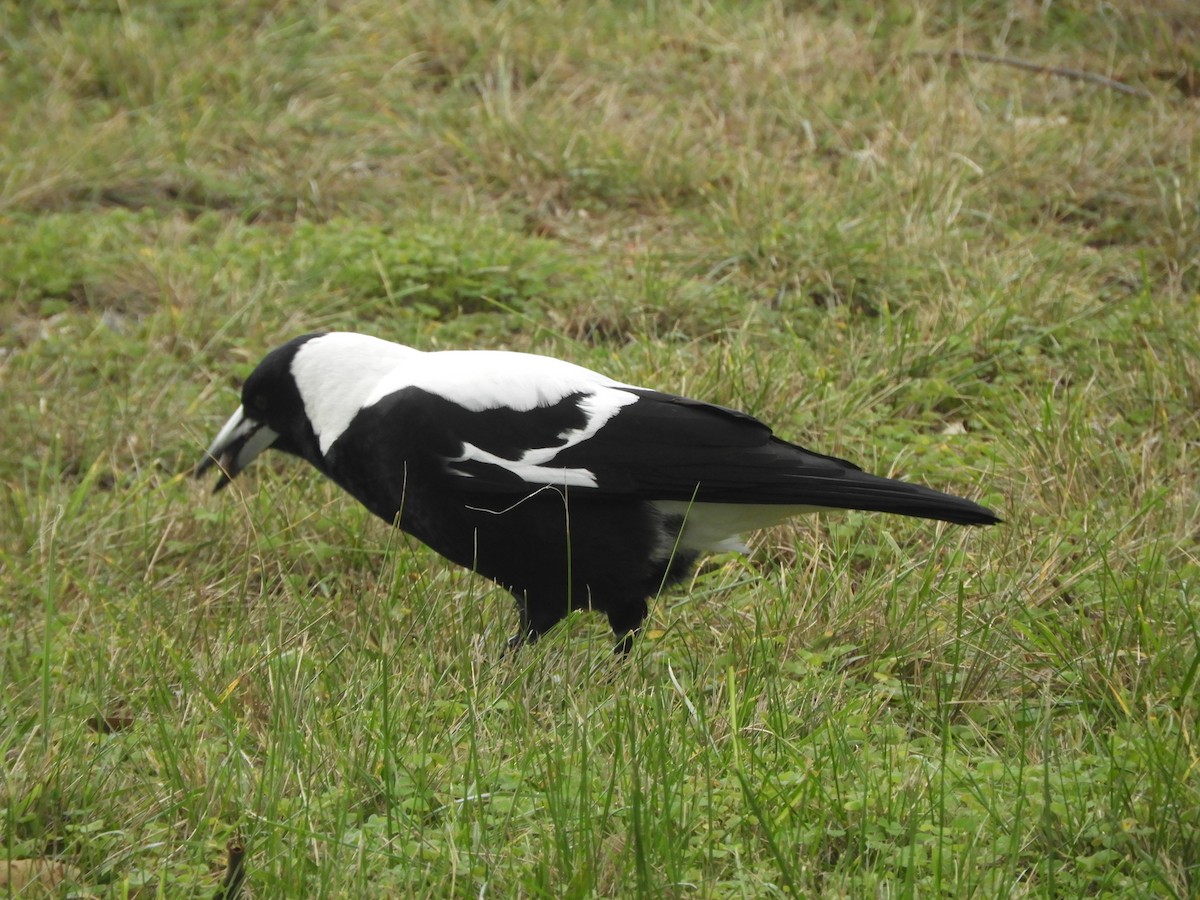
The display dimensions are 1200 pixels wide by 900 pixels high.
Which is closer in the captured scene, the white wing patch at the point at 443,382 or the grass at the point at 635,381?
the grass at the point at 635,381

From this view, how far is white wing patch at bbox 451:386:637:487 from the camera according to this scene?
2.74 m

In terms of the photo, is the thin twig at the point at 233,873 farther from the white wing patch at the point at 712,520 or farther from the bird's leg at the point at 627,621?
the white wing patch at the point at 712,520

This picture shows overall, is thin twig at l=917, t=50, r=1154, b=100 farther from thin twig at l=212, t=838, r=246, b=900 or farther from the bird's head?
thin twig at l=212, t=838, r=246, b=900

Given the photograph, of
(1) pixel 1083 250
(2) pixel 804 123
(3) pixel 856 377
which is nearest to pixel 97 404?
(3) pixel 856 377

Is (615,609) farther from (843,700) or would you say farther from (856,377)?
(856,377)

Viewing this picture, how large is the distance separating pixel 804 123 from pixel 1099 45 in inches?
59.9

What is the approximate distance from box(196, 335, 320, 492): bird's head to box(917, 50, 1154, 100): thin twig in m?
3.56

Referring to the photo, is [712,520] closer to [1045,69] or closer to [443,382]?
[443,382]

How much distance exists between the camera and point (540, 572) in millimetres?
2785

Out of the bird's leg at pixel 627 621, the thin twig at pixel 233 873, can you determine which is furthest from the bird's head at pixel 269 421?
the thin twig at pixel 233 873

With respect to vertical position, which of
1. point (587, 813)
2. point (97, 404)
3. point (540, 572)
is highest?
point (587, 813)

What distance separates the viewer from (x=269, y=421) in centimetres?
316

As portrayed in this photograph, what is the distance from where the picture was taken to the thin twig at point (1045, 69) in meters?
5.50

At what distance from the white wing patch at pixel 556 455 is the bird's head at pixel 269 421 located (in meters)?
0.47
